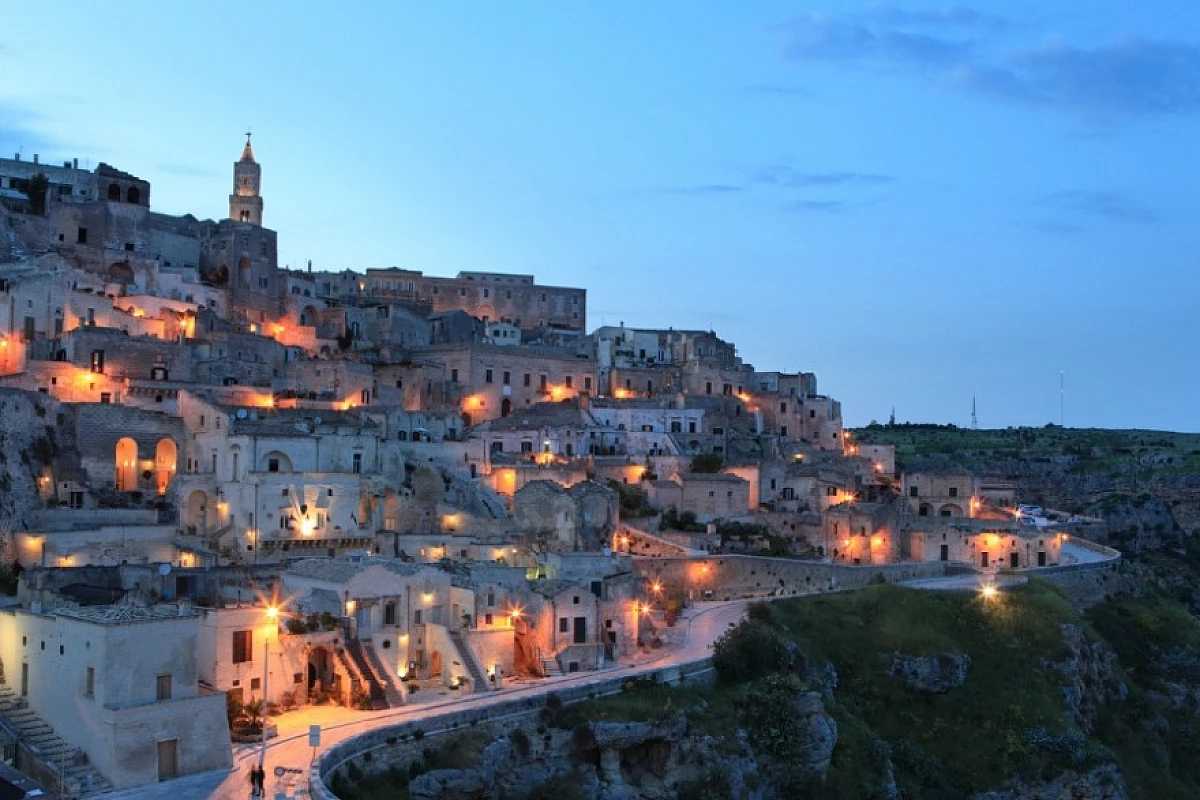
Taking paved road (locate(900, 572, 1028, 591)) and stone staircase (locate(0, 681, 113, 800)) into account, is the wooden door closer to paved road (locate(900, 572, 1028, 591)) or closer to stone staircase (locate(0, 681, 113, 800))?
stone staircase (locate(0, 681, 113, 800))

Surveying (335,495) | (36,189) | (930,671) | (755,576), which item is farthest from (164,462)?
(930,671)

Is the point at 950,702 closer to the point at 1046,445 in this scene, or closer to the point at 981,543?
the point at 981,543

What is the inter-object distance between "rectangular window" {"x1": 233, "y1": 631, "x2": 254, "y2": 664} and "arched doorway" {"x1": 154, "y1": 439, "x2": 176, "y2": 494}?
18.4m

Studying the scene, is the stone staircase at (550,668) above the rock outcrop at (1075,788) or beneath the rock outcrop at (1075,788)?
above

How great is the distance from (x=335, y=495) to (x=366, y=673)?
559 inches

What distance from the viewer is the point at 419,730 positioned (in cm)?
3312

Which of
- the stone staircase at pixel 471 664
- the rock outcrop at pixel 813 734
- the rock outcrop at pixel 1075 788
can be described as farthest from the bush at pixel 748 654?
the stone staircase at pixel 471 664

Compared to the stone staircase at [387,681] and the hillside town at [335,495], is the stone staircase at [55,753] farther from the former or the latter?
the stone staircase at [387,681]

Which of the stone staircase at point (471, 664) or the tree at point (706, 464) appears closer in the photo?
the stone staircase at point (471, 664)

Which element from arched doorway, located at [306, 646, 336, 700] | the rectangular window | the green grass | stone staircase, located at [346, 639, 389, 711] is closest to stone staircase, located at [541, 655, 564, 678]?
stone staircase, located at [346, 639, 389, 711]

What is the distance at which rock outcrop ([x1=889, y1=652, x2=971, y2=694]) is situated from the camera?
49938 mm

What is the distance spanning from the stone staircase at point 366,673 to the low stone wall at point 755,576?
1988 centimetres

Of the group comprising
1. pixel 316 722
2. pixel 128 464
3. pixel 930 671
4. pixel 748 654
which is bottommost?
pixel 930 671

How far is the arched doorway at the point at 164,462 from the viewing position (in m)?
51.2
